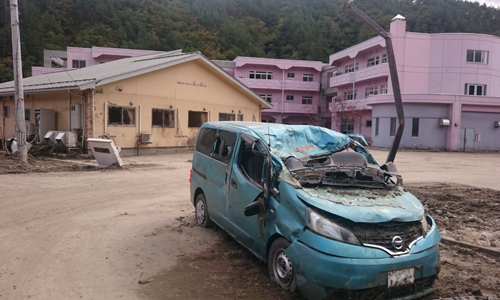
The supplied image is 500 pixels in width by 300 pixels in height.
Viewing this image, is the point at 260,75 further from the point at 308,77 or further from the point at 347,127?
the point at 347,127

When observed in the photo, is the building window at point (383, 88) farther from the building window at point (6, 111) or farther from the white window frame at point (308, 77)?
the building window at point (6, 111)

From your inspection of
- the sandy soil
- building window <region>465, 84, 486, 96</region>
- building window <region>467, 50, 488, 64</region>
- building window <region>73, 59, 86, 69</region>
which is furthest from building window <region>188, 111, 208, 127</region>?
building window <region>73, 59, 86, 69</region>

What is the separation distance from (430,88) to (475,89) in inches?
167

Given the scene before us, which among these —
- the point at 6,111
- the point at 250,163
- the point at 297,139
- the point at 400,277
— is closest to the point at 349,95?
the point at 6,111

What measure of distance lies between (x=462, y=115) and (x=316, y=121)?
21.2 m

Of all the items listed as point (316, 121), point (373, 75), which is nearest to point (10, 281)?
point (373, 75)

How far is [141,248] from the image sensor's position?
5613 millimetres

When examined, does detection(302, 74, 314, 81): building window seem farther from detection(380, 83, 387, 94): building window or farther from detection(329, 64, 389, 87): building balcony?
detection(380, 83, 387, 94): building window

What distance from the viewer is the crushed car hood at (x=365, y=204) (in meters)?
3.79

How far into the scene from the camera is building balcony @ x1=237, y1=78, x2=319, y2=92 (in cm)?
5034

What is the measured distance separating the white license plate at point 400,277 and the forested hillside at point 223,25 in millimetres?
56534

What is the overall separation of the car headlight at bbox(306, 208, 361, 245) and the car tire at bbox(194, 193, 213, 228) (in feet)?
9.50

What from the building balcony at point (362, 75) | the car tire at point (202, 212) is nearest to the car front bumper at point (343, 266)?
the car tire at point (202, 212)

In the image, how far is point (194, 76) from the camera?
23.4m
